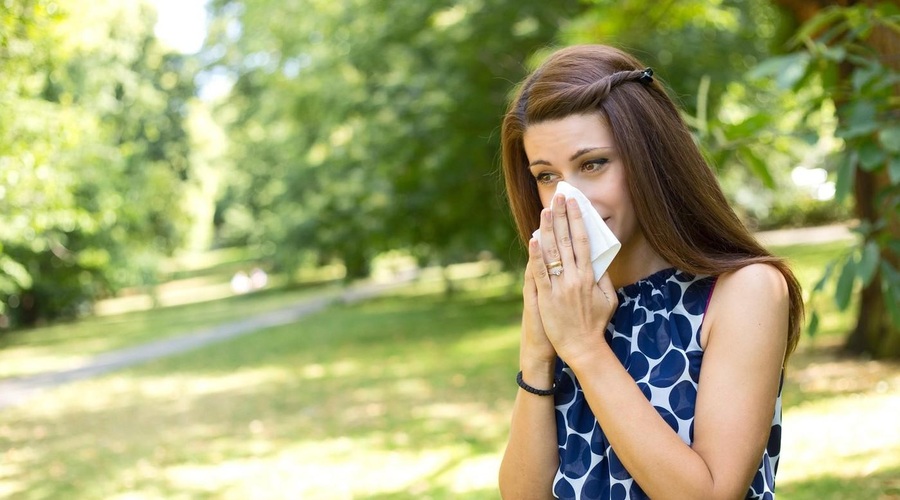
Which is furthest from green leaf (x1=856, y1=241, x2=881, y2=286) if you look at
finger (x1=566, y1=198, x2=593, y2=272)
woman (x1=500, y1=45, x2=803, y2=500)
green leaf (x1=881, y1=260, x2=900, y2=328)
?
finger (x1=566, y1=198, x2=593, y2=272)

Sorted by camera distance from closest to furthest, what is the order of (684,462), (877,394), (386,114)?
(684,462) → (877,394) → (386,114)

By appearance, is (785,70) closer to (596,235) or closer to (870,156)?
(870,156)

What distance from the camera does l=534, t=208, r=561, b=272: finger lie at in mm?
1637

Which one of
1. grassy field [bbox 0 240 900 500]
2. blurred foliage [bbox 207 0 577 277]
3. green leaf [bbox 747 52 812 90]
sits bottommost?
grassy field [bbox 0 240 900 500]

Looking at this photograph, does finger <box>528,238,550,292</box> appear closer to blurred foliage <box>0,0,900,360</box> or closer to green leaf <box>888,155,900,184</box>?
blurred foliage <box>0,0,900,360</box>

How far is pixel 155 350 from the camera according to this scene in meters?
17.7

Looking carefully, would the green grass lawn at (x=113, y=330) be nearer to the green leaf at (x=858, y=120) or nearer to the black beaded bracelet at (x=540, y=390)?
the green leaf at (x=858, y=120)

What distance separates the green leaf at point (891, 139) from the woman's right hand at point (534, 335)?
2090mm

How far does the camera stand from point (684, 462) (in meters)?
1.54

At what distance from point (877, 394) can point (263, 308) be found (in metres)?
22.4

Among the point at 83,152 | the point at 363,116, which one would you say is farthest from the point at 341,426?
the point at 83,152

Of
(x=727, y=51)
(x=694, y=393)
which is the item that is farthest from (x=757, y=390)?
(x=727, y=51)

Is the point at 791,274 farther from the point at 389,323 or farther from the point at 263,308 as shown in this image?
the point at 263,308

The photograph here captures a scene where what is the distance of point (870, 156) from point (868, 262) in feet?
1.30
